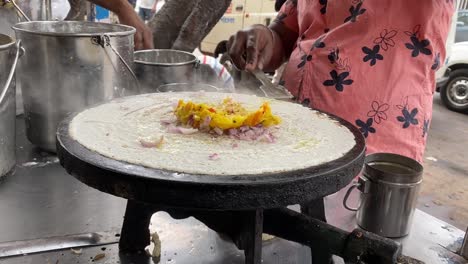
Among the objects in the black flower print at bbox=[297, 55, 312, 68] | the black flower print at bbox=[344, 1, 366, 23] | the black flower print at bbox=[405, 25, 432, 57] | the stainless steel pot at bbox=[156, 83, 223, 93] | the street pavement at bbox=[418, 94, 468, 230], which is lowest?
the street pavement at bbox=[418, 94, 468, 230]

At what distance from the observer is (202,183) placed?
3.11 ft

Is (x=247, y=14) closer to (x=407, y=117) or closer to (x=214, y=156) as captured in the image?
(x=407, y=117)

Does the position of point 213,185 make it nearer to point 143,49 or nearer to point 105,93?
point 105,93

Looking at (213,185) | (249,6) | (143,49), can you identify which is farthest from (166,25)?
(249,6)

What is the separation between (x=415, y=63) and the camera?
2000 millimetres

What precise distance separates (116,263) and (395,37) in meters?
1.50

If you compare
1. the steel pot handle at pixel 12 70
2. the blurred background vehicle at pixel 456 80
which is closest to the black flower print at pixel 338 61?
the steel pot handle at pixel 12 70

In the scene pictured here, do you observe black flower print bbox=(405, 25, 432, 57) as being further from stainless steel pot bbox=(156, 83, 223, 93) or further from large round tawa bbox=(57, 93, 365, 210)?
large round tawa bbox=(57, 93, 365, 210)

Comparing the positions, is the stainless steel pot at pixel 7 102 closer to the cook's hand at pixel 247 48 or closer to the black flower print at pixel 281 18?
the cook's hand at pixel 247 48

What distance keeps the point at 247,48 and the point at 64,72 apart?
868mm

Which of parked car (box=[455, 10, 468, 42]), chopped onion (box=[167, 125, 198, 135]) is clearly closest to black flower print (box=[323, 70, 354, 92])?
chopped onion (box=[167, 125, 198, 135])

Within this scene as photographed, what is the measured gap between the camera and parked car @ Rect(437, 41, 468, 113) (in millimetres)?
8008

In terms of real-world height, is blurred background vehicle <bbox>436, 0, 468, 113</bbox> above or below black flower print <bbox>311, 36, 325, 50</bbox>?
below

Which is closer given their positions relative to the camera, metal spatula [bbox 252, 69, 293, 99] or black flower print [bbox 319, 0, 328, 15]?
metal spatula [bbox 252, 69, 293, 99]
